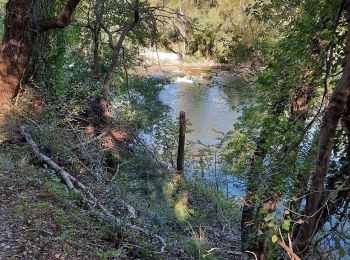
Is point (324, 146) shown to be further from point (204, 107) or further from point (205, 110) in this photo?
point (204, 107)

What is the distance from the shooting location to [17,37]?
7996mm

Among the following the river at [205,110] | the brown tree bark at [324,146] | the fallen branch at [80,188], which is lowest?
the river at [205,110]

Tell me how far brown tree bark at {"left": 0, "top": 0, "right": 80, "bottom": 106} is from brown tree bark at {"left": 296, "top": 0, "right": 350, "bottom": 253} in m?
6.13

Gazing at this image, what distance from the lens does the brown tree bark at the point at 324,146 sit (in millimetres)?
2904

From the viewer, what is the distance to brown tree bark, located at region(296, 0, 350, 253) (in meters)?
2.90

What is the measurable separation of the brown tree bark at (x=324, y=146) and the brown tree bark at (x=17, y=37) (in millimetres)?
6131

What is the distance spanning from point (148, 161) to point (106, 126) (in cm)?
155

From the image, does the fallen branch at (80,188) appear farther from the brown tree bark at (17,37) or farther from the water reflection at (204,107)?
the water reflection at (204,107)

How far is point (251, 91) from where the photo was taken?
8.15 m

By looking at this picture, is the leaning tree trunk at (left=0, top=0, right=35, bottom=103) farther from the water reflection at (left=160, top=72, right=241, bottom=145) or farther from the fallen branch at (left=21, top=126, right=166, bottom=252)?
the water reflection at (left=160, top=72, right=241, bottom=145)

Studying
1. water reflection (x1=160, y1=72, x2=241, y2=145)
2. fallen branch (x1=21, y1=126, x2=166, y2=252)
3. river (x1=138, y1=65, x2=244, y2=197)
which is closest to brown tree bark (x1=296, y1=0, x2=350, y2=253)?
fallen branch (x1=21, y1=126, x2=166, y2=252)

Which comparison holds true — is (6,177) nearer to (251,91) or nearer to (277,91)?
(277,91)

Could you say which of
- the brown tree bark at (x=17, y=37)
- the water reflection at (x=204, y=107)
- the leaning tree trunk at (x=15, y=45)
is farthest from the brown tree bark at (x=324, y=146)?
the water reflection at (x=204, y=107)

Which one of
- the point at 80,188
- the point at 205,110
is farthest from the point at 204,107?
the point at 80,188
